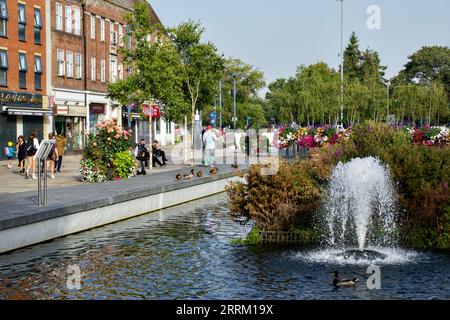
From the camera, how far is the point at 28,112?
161 ft

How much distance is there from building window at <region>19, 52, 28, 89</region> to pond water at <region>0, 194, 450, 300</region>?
3510 cm

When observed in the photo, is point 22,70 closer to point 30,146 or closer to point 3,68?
point 3,68

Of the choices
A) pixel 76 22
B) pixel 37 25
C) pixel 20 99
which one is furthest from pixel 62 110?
pixel 76 22

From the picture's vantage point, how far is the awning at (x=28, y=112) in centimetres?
4741

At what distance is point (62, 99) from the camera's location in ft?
181

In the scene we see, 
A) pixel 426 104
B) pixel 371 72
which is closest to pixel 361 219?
pixel 426 104

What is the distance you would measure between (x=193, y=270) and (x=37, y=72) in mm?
41621

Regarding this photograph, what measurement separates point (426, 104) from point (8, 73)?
7481 centimetres

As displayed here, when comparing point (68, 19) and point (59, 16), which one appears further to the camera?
point (68, 19)

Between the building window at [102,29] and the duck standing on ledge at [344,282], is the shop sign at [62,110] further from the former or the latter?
the duck standing on ledge at [344,282]

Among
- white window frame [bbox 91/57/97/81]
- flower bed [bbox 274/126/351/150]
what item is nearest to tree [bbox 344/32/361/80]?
white window frame [bbox 91/57/97/81]

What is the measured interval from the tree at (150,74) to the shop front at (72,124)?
17.2 meters

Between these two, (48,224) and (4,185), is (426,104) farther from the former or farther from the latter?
(48,224)
